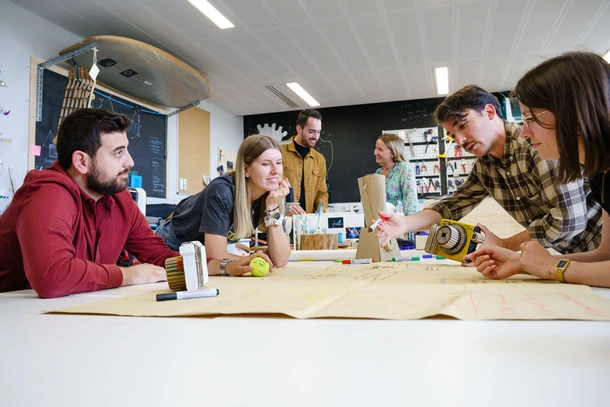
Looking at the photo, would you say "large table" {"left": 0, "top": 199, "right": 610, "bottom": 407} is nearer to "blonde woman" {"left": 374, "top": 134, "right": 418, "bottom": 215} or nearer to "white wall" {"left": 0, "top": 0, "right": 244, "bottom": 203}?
"blonde woman" {"left": 374, "top": 134, "right": 418, "bottom": 215}

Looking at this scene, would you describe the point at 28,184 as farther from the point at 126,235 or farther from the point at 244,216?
the point at 244,216

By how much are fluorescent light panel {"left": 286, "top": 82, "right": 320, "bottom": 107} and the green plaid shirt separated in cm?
396

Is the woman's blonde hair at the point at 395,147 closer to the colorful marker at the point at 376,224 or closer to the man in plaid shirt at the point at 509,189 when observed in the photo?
the man in plaid shirt at the point at 509,189

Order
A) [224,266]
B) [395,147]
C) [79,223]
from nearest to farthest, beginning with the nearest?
[79,223] < [224,266] < [395,147]

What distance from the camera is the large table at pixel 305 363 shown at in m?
0.37

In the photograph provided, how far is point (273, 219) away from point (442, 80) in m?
4.35

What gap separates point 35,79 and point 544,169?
384 cm

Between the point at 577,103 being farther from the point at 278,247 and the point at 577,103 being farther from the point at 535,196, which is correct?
the point at 278,247

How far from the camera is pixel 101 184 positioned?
142 cm

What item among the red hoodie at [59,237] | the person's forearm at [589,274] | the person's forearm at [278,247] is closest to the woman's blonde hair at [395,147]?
the person's forearm at [278,247]

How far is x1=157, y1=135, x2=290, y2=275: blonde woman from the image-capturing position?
1733 mm

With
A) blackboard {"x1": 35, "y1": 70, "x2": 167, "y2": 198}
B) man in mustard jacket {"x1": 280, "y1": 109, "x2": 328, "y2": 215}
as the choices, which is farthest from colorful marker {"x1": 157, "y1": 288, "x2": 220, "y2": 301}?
blackboard {"x1": 35, "y1": 70, "x2": 167, "y2": 198}

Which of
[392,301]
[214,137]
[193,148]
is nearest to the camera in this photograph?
[392,301]

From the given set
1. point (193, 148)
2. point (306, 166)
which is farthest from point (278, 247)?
point (193, 148)
